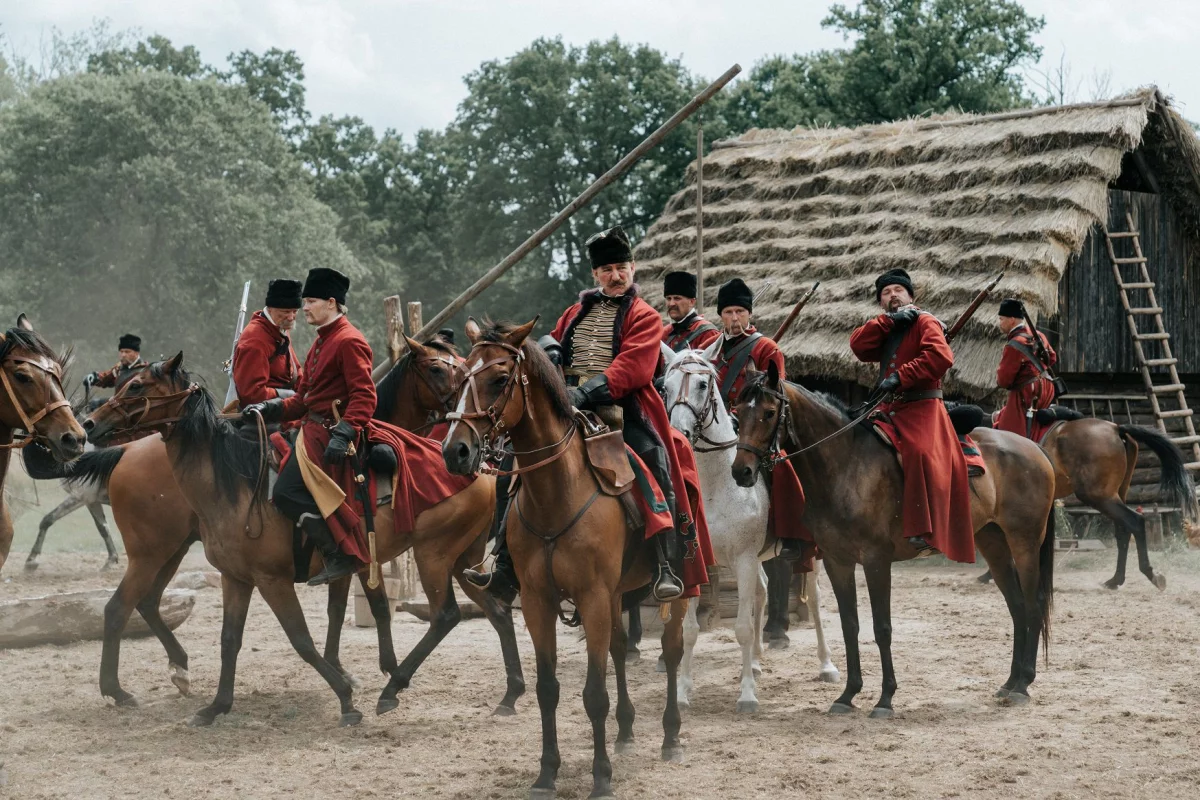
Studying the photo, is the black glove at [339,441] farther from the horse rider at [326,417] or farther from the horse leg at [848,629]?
the horse leg at [848,629]

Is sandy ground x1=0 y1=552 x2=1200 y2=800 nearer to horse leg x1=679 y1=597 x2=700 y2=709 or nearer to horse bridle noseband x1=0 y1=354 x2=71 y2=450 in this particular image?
horse leg x1=679 y1=597 x2=700 y2=709

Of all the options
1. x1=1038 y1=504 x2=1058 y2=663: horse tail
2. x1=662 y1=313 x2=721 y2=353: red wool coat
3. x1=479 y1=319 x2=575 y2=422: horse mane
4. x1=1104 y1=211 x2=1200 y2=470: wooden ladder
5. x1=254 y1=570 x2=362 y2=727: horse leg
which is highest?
x1=1104 y1=211 x2=1200 y2=470: wooden ladder

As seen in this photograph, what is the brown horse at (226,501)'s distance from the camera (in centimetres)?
714

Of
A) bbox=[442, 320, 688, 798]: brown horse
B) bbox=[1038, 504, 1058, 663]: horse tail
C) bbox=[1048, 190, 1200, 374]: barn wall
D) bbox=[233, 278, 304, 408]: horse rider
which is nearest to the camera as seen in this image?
bbox=[442, 320, 688, 798]: brown horse

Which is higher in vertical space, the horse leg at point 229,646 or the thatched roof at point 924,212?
the thatched roof at point 924,212

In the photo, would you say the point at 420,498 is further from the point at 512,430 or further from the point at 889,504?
the point at 889,504

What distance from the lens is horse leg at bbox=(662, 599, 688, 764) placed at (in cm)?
639

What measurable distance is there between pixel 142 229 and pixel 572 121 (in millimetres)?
14230

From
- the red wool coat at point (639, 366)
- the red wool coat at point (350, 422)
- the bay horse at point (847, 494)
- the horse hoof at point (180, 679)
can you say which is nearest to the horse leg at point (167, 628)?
the horse hoof at point (180, 679)

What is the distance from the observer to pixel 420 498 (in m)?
7.68

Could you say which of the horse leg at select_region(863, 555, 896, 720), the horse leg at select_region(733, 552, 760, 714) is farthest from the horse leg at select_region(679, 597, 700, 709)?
the horse leg at select_region(863, 555, 896, 720)

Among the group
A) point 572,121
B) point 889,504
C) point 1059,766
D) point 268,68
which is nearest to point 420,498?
point 889,504

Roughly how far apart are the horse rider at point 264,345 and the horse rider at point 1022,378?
23.7ft

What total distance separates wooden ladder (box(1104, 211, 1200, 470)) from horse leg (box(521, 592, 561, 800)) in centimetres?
1163
